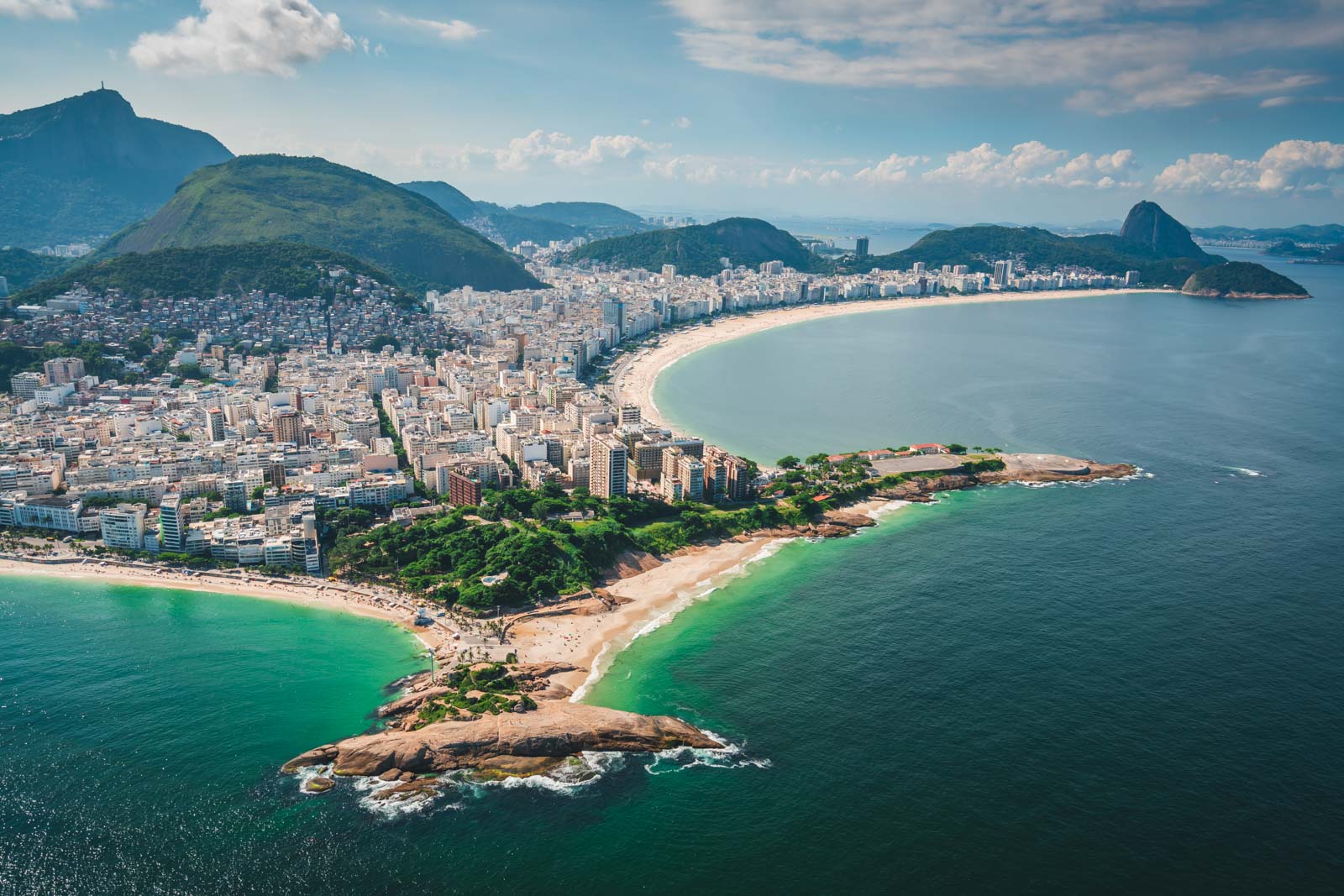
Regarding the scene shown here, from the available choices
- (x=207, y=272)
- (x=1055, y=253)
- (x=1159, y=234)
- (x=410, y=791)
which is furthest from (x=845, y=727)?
(x=1159, y=234)

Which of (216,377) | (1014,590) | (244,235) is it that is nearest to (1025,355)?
(1014,590)

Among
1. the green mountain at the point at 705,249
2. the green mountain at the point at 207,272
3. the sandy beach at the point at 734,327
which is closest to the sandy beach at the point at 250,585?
the sandy beach at the point at 734,327

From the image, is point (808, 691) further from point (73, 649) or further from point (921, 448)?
point (921, 448)

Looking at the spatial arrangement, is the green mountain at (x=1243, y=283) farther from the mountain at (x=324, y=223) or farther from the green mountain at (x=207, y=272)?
the green mountain at (x=207, y=272)

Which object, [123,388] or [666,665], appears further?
[123,388]

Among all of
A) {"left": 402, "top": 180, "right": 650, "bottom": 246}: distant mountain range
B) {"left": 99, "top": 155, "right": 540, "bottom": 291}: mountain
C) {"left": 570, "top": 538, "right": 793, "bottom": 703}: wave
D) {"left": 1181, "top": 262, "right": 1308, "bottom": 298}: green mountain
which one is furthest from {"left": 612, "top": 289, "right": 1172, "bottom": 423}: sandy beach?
{"left": 402, "top": 180, "right": 650, "bottom": 246}: distant mountain range

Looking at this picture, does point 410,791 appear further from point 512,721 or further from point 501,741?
point 512,721
